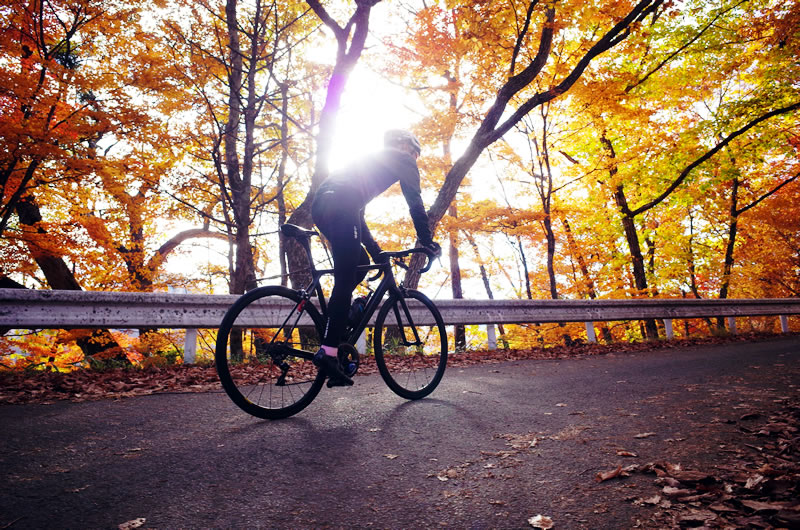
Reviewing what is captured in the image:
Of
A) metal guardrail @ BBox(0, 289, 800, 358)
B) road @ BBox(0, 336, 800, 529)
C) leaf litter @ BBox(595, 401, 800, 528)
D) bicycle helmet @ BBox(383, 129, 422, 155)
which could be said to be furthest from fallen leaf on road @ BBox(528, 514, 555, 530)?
bicycle helmet @ BBox(383, 129, 422, 155)

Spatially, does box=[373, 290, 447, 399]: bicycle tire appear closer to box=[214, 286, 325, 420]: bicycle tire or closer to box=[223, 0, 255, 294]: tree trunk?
box=[214, 286, 325, 420]: bicycle tire

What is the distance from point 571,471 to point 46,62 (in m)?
10.9

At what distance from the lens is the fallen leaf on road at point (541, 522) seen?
1.53m

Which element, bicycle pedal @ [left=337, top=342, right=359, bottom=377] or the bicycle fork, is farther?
the bicycle fork

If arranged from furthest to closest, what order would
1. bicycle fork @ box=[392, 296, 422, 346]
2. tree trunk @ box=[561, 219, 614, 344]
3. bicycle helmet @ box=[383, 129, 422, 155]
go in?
tree trunk @ box=[561, 219, 614, 344] → bicycle fork @ box=[392, 296, 422, 346] → bicycle helmet @ box=[383, 129, 422, 155]

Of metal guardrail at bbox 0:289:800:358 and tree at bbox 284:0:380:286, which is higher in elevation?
tree at bbox 284:0:380:286

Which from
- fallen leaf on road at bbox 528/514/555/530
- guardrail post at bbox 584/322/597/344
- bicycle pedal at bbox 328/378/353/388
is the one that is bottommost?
fallen leaf on road at bbox 528/514/555/530

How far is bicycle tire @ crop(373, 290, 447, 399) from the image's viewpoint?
3714mm

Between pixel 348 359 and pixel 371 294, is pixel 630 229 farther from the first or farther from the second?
pixel 348 359

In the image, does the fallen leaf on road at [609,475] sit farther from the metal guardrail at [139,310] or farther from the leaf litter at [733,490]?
the metal guardrail at [139,310]

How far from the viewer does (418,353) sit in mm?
4352

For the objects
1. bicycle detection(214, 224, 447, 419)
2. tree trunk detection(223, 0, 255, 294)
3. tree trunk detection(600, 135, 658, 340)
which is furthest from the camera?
tree trunk detection(600, 135, 658, 340)

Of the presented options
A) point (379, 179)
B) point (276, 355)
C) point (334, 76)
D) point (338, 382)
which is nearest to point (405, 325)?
point (338, 382)

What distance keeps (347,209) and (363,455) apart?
174 centimetres
